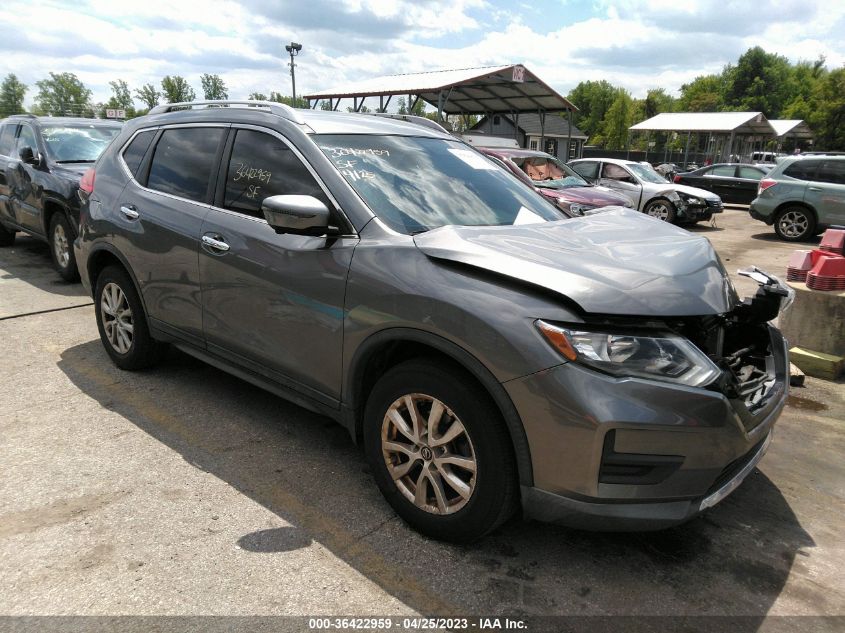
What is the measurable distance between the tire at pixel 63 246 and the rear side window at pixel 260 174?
4567 millimetres

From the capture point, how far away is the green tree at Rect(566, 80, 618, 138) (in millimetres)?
102688

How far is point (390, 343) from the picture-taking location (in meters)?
2.66

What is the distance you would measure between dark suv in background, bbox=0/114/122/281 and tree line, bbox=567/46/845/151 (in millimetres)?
68471

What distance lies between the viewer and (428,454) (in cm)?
254

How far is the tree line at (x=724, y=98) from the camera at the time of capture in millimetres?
81750

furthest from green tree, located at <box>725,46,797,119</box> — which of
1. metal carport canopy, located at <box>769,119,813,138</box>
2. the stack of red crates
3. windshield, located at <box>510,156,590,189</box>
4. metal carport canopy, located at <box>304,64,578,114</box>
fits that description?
the stack of red crates

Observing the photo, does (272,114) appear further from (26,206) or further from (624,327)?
(26,206)

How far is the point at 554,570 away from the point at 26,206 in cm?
801

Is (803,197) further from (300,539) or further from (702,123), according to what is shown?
(702,123)

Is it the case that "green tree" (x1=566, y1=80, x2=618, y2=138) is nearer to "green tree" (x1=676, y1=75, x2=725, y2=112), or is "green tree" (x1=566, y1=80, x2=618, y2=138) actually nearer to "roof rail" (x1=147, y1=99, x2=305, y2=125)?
"green tree" (x1=676, y1=75, x2=725, y2=112)

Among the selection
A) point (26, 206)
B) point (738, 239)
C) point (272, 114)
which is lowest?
point (738, 239)

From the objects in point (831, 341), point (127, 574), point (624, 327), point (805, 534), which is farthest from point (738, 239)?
point (127, 574)

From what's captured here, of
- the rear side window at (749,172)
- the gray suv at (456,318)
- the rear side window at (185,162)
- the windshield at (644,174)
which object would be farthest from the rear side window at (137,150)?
the rear side window at (749,172)

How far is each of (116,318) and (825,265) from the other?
18.3 feet
